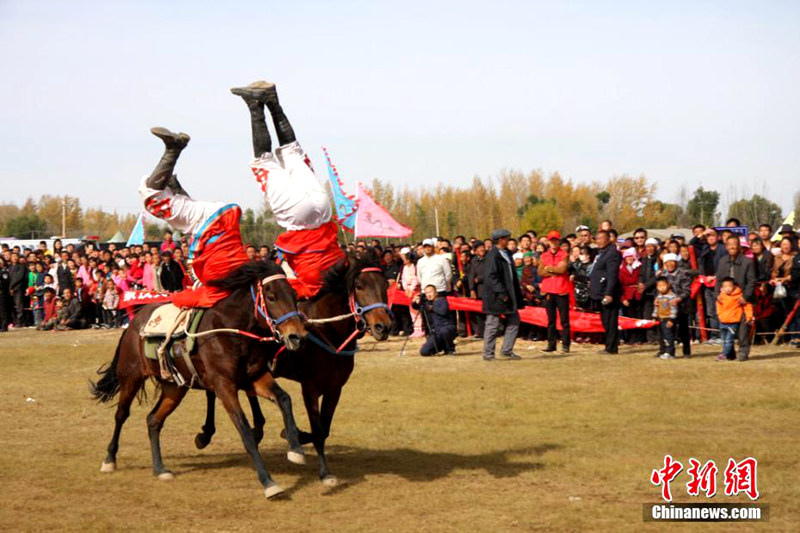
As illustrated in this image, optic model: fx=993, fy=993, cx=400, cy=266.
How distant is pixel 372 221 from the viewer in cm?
2734

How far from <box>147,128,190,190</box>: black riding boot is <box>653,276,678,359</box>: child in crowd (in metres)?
10.0

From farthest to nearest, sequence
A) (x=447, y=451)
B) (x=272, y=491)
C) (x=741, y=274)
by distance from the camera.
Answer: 1. (x=741, y=274)
2. (x=447, y=451)
3. (x=272, y=491)

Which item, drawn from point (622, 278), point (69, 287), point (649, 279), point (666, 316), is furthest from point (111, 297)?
point (666, 316)

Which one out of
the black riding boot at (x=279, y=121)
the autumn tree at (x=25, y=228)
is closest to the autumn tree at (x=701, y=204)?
the black riding boot at (x=279, y=121)

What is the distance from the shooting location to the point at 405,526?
7.46m

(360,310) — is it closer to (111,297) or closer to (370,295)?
(370,295)

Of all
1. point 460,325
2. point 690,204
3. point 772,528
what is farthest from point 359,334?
point 690,204

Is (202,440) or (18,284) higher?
(202,440)

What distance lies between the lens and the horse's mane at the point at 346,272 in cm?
902

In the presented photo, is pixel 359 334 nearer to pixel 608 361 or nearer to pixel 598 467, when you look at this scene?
pixel 598 467

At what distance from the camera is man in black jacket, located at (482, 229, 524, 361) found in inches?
696

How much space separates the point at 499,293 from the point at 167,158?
9.41 meters

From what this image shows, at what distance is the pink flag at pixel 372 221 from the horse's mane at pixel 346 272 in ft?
57.1

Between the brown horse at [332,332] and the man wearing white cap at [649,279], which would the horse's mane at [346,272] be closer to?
the brown horse at [332,332]
